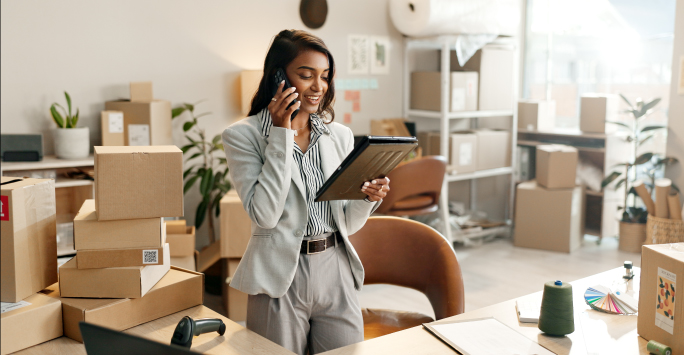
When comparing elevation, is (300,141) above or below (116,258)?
above

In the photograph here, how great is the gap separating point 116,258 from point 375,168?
0.70 metres

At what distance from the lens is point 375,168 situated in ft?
5.24

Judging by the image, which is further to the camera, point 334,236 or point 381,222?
point 381,222

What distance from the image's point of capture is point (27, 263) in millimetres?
1387

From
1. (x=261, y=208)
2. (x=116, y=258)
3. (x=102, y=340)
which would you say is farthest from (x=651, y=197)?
(x=102, y=340)

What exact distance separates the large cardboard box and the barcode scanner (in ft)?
0.78

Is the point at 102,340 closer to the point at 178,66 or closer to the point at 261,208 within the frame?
the point at 261,208

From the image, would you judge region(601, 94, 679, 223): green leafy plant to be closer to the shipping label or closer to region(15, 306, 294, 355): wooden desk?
the shipping label

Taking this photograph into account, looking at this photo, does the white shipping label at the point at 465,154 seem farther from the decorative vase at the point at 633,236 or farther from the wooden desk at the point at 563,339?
the wooden desk at the point at 563,339

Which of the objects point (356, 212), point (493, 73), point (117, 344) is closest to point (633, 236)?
point (493, 73)

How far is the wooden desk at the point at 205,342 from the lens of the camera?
1.41 m

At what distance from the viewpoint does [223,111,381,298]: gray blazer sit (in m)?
1.61

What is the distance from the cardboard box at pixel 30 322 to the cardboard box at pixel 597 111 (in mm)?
4308

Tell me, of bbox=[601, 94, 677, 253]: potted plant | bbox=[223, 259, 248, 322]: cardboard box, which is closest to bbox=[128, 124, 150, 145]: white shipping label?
bbox=[223, 259, 248, 322]: cardboard box
